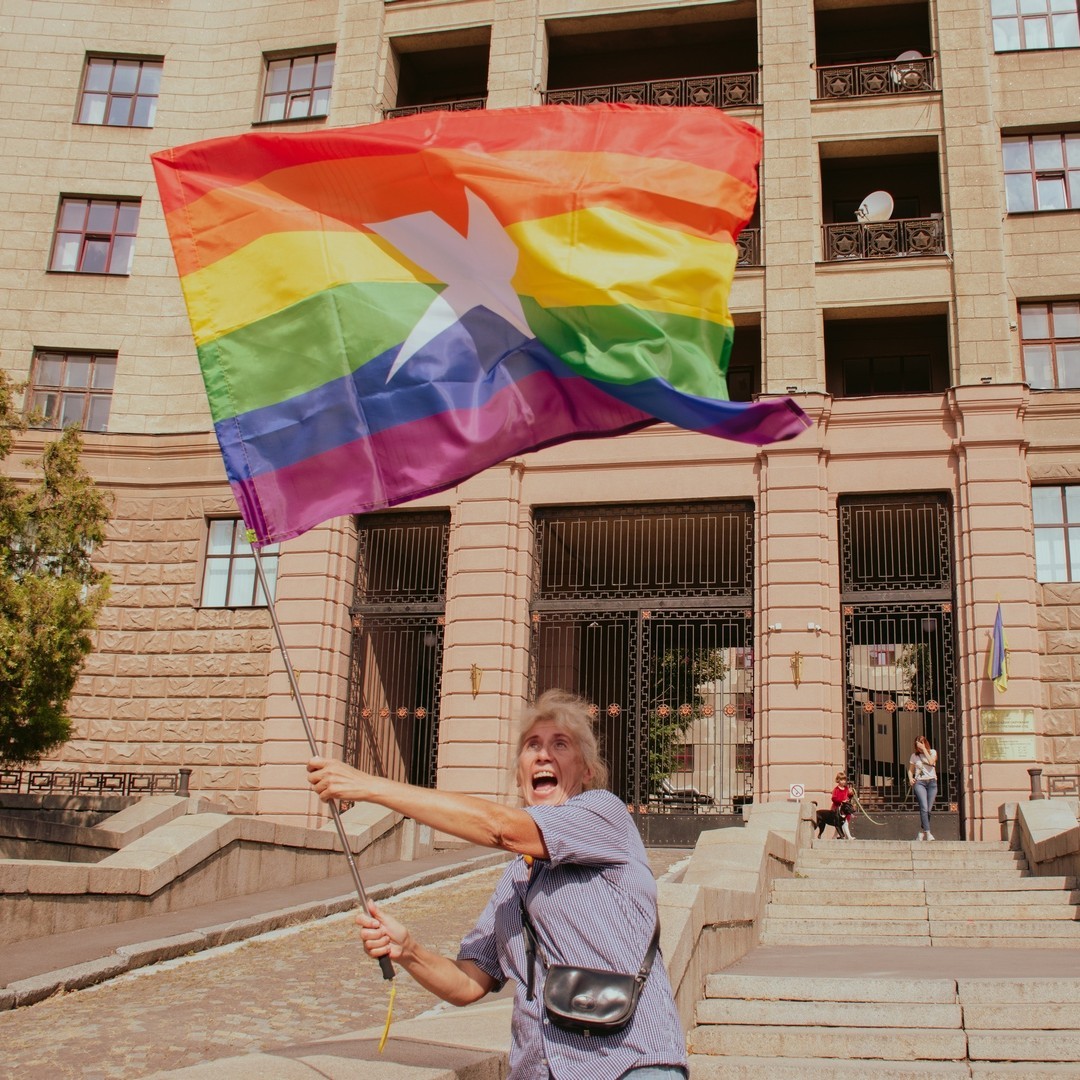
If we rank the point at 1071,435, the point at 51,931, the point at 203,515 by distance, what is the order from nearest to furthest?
the point at 51,931 → the point at 1071,435 → the point at 203,515

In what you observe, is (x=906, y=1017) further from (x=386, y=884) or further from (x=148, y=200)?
(x=148, y=200)

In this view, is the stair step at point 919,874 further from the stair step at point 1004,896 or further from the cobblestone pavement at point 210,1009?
the cobblestone pavement at point 210,1009

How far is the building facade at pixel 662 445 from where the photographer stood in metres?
21.1

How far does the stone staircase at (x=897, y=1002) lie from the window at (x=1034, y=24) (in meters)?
17.6

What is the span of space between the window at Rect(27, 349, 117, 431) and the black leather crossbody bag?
78.1 ft

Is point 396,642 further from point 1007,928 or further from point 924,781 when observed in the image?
point 1007,928

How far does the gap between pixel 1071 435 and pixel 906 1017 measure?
636 inches

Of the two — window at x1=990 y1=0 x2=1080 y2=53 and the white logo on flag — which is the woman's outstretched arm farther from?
window at x1=990 y1=0 x2=1080 y2=53

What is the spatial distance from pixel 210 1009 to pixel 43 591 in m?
8.79

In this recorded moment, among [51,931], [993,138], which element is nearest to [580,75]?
[993,138]

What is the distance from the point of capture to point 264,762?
2269 centimetres

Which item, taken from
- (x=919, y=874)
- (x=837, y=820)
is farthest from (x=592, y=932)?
(x=837, y=820)

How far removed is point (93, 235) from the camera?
1024 inches

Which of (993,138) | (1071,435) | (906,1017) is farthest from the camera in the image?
(993,138)
